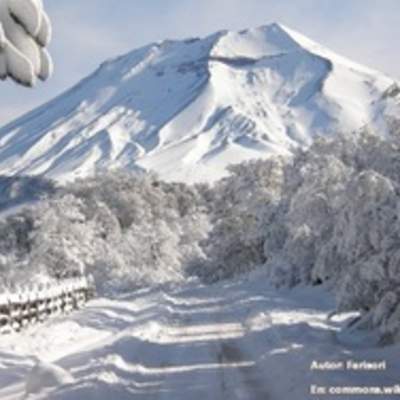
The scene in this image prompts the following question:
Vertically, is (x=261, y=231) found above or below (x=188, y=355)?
above

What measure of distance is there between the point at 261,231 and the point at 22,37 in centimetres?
5906

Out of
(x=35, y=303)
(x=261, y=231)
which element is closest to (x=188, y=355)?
(x=35, y=303)

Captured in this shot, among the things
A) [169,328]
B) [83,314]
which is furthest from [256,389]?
[83,314]

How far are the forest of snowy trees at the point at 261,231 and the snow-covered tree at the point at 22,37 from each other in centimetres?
1295

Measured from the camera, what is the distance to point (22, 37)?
233 inches

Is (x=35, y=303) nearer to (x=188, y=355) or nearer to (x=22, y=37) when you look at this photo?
(x=188, y=355)

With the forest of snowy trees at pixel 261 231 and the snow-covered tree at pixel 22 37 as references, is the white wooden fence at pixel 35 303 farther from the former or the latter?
the snow-covered tree at pixel 22 37

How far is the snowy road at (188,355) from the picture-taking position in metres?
14.4

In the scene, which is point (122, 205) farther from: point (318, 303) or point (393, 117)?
point (393, 117)

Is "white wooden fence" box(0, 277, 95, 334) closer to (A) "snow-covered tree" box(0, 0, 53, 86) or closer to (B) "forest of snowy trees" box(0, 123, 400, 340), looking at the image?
(B) "forest of snowy trees" box(0, 123, 400, 340)

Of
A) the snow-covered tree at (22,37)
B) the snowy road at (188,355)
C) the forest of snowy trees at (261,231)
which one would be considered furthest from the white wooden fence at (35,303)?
the snow-covered tree at (22,37)

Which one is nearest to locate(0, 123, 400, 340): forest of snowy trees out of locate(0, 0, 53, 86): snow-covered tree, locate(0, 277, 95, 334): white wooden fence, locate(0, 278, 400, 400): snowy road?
locate(0, 278, 400, 400): snowy road

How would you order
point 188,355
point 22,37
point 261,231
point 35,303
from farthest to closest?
point 261,231, point 35,303, point 188,355, point 22,37

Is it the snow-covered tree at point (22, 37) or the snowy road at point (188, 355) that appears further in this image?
the snowy road at point (188, 355)
